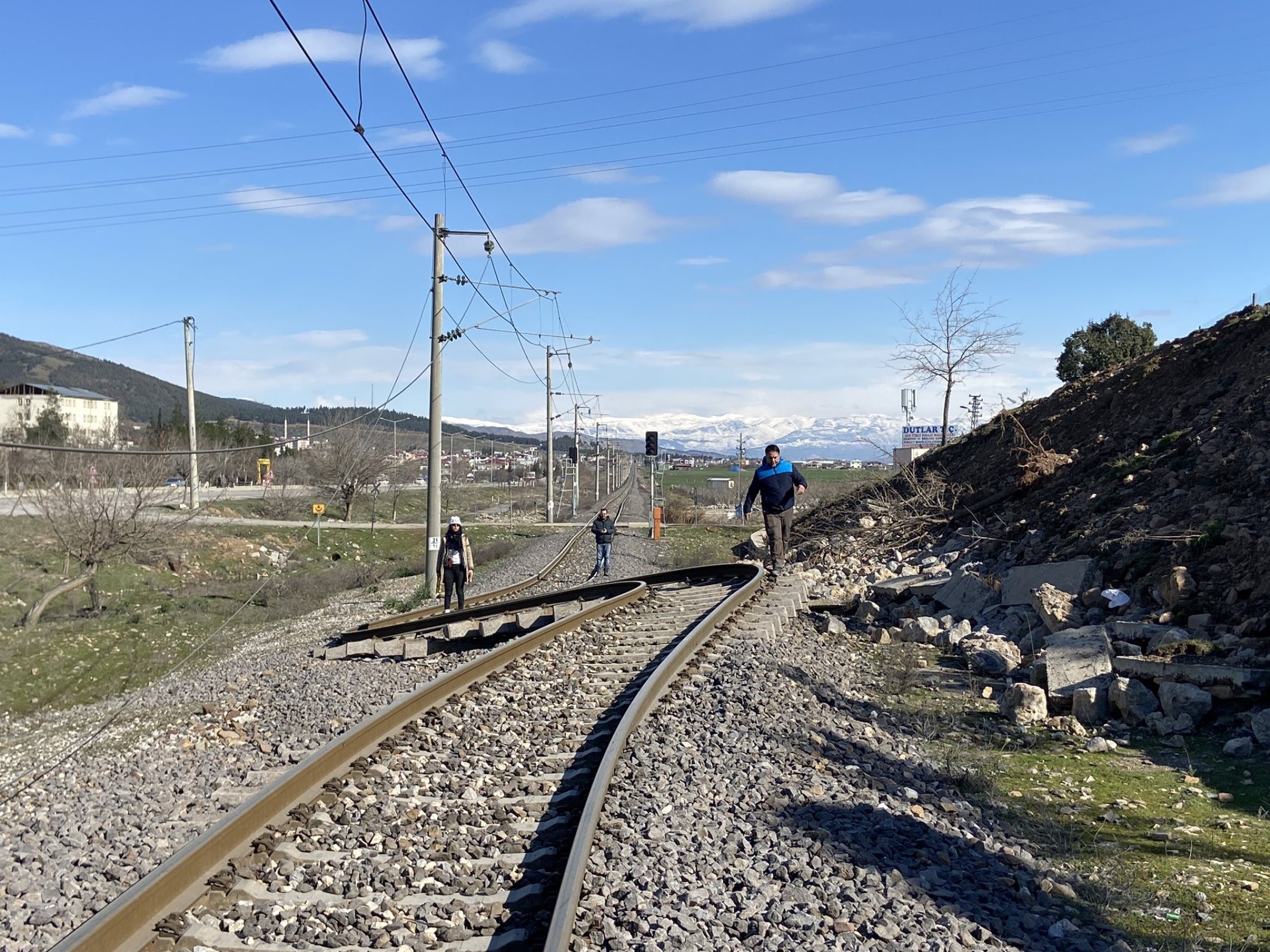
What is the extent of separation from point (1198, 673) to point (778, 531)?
8.47m

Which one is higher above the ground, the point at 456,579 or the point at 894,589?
the point at 894,589

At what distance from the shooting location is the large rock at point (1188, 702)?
9.76 metres

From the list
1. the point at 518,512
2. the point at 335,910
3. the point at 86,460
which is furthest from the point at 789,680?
the point at 518,512

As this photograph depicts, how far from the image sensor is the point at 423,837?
6172 mm

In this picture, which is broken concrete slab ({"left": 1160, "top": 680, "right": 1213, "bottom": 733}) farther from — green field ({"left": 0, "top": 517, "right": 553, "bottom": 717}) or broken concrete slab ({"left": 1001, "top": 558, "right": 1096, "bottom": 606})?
green field ({"left": 0, "top": 517, "right": 553, "bottom": 717})

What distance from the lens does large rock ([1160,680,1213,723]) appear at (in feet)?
32.0

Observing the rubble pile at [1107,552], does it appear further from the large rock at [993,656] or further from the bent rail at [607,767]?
the bent rail at [607,767]

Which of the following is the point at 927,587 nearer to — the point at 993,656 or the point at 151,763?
the point at 993,656

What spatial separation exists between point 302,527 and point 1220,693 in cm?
5087

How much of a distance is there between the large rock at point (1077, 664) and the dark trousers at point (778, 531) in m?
7.06

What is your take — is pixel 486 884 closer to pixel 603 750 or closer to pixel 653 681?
pixel 603 750

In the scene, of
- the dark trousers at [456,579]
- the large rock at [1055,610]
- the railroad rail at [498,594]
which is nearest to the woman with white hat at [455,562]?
the dark trousers at [456,579]

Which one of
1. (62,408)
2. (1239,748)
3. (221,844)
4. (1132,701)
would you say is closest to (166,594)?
(1132,701)

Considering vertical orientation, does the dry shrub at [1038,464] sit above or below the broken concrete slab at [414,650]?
above
